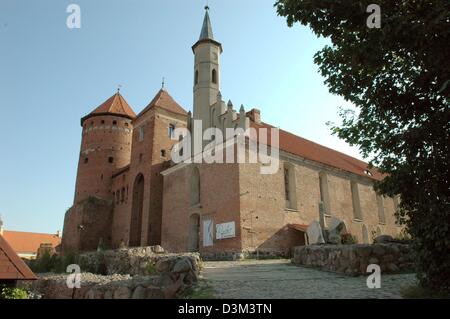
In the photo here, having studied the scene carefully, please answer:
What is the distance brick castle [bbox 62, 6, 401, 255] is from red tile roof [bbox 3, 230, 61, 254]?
116 ft

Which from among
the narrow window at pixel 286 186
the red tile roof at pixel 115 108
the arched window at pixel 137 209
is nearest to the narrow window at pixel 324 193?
the narrow window at pixel 286 186

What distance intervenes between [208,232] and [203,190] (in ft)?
10.2

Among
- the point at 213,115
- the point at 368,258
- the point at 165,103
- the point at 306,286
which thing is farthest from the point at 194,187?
the point at 306,286

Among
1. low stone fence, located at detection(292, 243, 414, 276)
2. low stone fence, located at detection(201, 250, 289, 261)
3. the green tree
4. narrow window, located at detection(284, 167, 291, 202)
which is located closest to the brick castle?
narrow window, located at detection(284, 167, 291, 202)

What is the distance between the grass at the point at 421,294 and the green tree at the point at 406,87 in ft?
0.45

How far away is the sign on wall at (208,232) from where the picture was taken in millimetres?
24141

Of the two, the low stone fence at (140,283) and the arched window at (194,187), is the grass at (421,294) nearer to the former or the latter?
the low stone fence at (140,283)

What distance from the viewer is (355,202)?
1237 inches

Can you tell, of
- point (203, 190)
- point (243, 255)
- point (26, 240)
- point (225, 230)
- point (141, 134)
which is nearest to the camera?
point (243, 255)

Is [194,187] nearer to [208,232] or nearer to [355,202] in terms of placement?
[208,232]

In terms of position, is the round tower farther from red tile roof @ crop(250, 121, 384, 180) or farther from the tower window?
red tile roof @ crop(250, 121, 384, 180)
